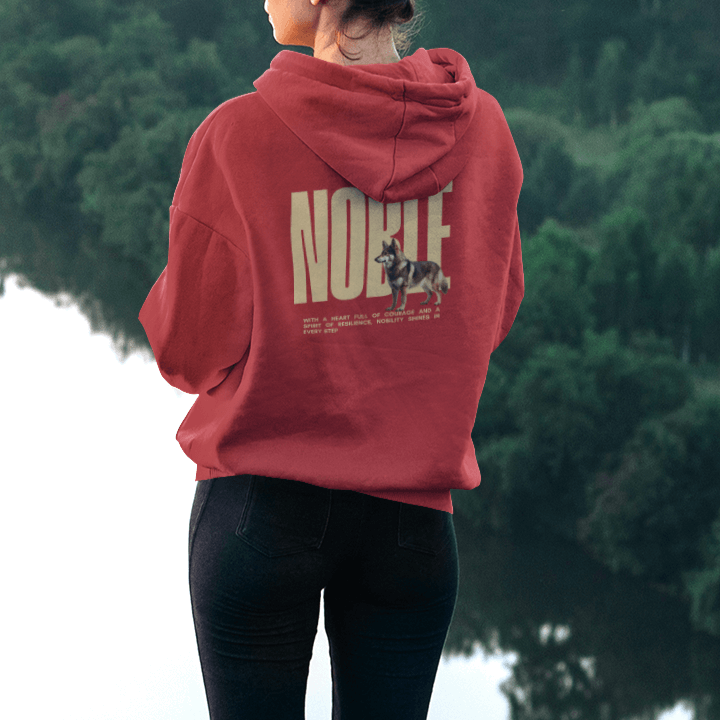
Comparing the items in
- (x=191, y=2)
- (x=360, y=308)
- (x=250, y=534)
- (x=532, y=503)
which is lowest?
(x=532, y=503)

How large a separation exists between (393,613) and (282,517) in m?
0.11

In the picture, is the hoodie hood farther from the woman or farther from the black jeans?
the black jeans

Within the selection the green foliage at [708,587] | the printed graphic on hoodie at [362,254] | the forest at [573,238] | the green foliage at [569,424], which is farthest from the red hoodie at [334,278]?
the green foliage at [569,424]

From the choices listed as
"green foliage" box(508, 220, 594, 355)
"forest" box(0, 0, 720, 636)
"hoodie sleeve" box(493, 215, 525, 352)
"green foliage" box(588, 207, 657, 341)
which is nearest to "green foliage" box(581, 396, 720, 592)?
"forest" box(0, 0, 720, 636)

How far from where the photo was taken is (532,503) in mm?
6168

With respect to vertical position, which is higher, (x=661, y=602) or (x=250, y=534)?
(x=250, y=534)

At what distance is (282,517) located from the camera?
0.54m

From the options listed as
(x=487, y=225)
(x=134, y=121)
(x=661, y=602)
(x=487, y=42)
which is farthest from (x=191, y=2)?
(x=487, y=225)

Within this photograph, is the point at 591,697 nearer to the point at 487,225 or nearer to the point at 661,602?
the point at 661,602

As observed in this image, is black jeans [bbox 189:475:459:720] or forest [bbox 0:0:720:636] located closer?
black jeans [bbox 189:475:459:720]

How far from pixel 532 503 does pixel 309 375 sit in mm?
5837

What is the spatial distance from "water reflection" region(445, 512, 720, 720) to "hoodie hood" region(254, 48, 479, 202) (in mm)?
4441

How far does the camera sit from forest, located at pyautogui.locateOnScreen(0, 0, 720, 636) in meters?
5.79

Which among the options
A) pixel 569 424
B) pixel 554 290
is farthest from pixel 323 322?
pixel 554 290
